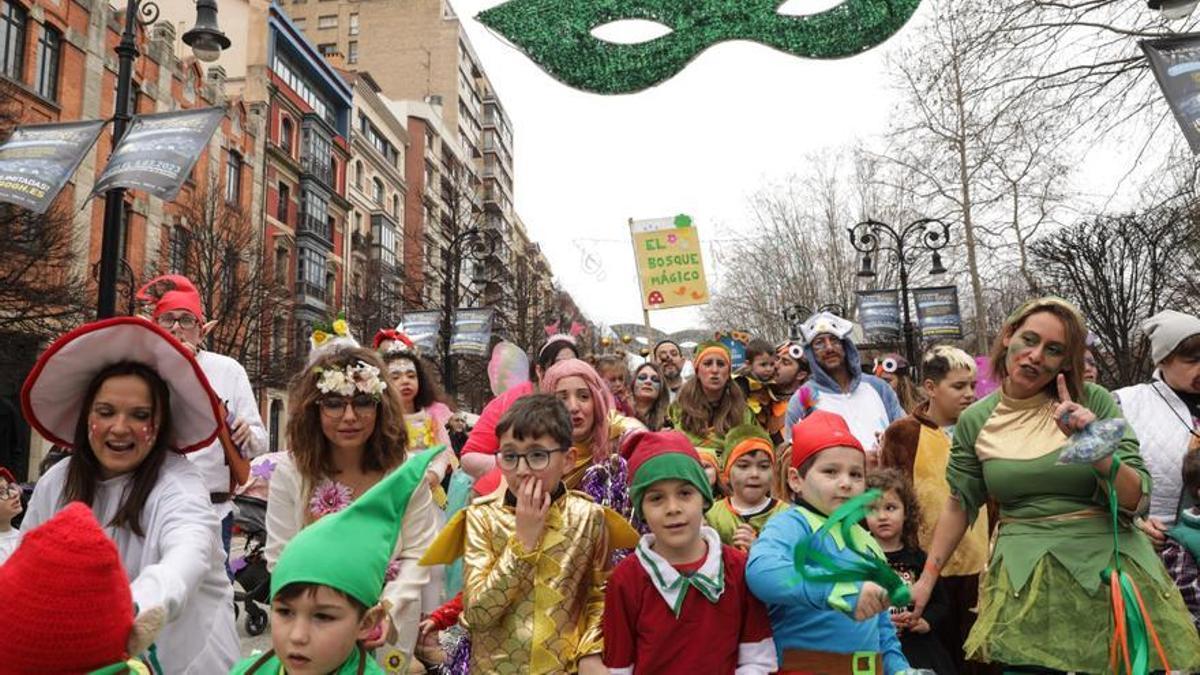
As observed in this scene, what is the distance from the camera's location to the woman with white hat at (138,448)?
246 centimetres

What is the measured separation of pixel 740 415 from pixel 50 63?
24.2 m

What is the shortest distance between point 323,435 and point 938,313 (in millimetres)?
16195

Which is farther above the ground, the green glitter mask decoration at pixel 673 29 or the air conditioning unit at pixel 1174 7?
the air conditioning unit at pixel 1174 7

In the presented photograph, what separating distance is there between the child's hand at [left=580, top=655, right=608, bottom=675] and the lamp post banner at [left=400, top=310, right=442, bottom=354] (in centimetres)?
1242

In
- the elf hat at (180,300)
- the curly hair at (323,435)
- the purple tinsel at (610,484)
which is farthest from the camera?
the elf hat at (180,300)

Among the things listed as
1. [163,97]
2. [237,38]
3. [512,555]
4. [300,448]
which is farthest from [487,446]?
[237,38]

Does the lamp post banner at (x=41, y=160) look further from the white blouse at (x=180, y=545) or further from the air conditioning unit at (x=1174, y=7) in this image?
the air conditioning unit at (x=1174, y=7)

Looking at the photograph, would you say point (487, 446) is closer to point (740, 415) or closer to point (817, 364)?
point (740, 415)

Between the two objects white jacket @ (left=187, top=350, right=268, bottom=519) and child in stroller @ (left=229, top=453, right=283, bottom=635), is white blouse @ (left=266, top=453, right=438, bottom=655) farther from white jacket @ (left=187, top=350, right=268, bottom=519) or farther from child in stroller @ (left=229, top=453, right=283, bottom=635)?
child in stroller @ (left=229, top=453, right=283, bottom=635)

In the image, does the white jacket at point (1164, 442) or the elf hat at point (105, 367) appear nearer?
the elf hat at point (105, 367)

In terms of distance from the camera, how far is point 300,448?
3.34 meters

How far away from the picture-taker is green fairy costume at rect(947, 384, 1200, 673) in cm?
274

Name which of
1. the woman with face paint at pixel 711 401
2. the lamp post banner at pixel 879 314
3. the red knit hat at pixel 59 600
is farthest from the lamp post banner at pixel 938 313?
the red knit hat at pixel 59 600

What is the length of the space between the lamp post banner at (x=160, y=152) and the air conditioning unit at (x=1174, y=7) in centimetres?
901
